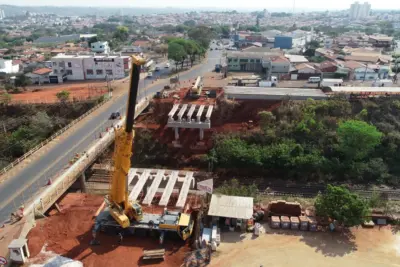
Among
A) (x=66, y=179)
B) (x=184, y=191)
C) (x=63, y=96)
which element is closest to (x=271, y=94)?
(x=184, y=191)

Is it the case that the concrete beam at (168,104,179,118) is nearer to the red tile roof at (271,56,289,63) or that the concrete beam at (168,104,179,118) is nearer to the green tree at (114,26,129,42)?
the red tile roof at (271,56,289,63)

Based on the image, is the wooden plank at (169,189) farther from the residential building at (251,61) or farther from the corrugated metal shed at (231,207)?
the residential building at (251,61)

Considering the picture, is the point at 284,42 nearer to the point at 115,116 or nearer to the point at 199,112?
the point at 199,112

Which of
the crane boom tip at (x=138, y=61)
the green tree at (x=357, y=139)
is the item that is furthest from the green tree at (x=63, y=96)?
the green tree at (x=357, y=139)

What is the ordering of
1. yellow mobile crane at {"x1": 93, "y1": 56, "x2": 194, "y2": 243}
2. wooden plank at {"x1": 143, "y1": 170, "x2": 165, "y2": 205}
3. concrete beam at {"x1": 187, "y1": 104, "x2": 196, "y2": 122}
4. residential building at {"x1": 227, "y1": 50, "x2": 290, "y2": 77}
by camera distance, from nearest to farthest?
1. yellow mobile crane at {"x1": 93, "y1": 56, "x2": 194, "y2": 243}
2. wooden plank at {"x1": 143, "y1": 170, "x2": 165, "y2": 205}
3. concrete beam at {"x1": 187, "y1": 104, "x2": 196, "y2": 122}
4. residential building at {"x1": 227, "y1": 50, "x2": 290, "y2": 77}

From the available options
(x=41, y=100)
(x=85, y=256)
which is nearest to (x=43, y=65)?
(x=41, y=100)

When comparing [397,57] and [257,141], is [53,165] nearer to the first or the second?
[257,141]

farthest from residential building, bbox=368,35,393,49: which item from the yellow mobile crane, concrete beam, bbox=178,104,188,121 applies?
the yellow mobile crane
